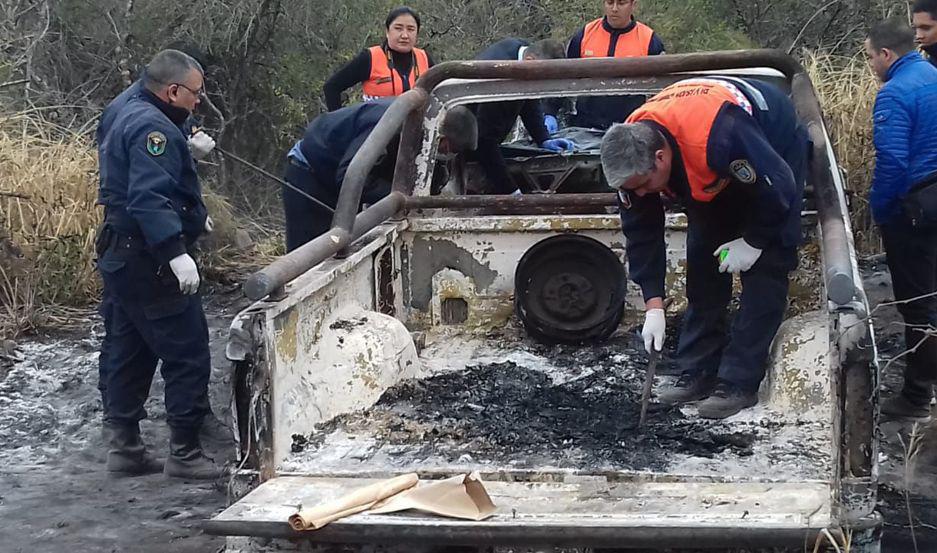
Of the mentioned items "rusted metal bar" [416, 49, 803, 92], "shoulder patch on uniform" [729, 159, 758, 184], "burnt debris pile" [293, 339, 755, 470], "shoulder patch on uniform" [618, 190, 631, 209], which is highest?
"rusted metal bar" [416, 49, 803, 92]

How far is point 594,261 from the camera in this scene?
4711 mm

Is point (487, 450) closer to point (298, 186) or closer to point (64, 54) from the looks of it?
point (298, 186)

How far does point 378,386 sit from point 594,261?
126cm

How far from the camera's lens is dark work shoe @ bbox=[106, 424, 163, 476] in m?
5.02

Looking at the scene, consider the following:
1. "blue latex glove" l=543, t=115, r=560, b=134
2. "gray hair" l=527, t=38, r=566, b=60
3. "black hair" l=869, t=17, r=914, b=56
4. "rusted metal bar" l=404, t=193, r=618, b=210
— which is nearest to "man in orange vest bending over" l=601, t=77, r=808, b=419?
"rusted metal bar" l=404, t=193, r=618, b=210

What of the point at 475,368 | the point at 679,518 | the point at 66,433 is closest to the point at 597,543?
the point at 679,518

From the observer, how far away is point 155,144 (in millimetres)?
4508

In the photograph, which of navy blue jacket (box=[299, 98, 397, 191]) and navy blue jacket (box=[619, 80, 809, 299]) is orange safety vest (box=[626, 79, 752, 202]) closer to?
navy blue jacket (box=[619, 80, 809, 299])

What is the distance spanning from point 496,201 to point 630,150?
157 centimetres

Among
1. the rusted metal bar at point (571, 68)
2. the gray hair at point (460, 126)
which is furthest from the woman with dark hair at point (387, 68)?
the rusted metal bar at point (571, 68)

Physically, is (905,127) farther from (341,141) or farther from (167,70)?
(167,70)

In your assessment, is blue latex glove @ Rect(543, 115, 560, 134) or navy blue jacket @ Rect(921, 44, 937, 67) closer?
navy blue jacket @ Rect(921, 44, 937, 67)

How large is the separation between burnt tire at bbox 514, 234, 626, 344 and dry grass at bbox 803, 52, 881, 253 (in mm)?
3397

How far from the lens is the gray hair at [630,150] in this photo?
11.0 ft
